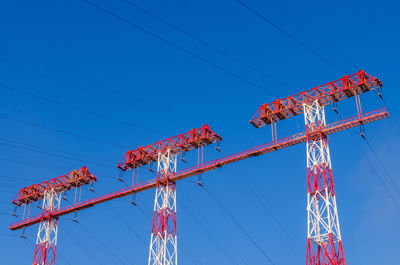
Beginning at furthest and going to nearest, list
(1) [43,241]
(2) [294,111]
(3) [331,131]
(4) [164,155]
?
(1) [43,241], (4) [164,155], (2) [294,111], (3) [331,131]

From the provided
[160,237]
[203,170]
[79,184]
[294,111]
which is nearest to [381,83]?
[294,111]

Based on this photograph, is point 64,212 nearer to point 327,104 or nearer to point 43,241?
point 43,241

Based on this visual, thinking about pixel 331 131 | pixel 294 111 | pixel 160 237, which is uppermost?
pixel 294 111

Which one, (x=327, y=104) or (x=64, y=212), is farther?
(x=64, y=212)

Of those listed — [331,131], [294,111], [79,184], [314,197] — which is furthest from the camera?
[79,184]

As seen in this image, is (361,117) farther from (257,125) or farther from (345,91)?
(257,125)

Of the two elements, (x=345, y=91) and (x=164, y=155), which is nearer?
(x=345, y=91)

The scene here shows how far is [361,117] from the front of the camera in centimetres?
6062

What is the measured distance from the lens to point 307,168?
5909 cm

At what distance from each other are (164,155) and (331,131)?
20371 mm

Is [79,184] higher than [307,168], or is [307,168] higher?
[79,184]

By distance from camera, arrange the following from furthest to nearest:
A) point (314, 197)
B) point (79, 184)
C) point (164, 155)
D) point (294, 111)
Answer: point (79, 184), point (164, 155), point (294, 111), point (314, 197)

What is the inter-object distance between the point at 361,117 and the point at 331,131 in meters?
3.18

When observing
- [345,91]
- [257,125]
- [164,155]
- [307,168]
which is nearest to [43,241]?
[164,155]
